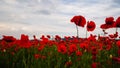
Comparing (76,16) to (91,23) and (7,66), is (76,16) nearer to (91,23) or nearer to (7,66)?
(91,23)

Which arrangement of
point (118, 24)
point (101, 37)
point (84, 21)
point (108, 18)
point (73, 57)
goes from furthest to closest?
point (101, 37) → point (108, 18) → point (118, 24) → point (84, 21) → point (73, 57)

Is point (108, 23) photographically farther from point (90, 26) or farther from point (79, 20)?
point (79, 20)

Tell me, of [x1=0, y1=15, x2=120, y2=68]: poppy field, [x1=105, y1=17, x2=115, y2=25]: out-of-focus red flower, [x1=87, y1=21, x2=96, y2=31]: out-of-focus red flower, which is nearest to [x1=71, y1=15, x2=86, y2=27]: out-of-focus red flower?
[x1=0, y1=15, x2=120, y2=68]: poppy field

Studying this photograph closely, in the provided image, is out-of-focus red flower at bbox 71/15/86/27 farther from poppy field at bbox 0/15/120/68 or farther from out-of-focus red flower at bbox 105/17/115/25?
out-of-focus red flower at bbox 105/17/115/25

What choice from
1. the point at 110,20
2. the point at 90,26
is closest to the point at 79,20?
the point at 90,26

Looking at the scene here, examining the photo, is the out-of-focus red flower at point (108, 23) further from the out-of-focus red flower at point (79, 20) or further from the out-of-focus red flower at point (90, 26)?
the out-of-focus red flower at point (79, 20)

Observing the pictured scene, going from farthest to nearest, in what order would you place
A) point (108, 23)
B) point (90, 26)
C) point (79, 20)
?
point (108, 23) → point (90, 26) → point (79, 20)

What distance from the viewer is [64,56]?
17.4 ft

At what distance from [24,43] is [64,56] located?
1419 mm

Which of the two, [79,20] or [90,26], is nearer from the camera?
[79,20]

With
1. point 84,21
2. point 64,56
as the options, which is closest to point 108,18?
point 84,21

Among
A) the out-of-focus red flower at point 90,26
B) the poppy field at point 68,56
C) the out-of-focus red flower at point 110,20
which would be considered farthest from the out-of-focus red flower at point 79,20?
the out-of-focus red flower at point 110,20

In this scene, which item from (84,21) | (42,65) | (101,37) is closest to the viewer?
(42,65)

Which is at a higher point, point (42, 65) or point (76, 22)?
point (76, 22)
